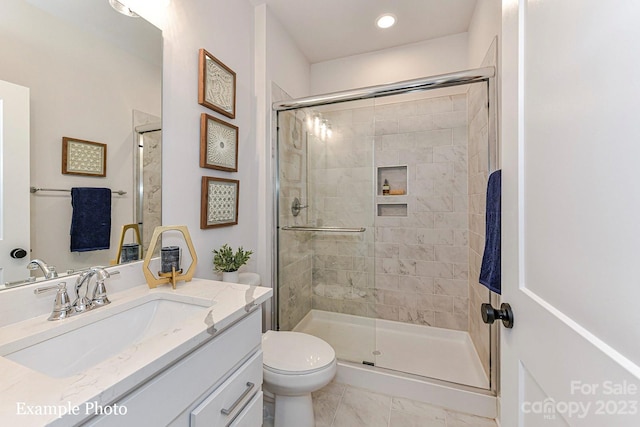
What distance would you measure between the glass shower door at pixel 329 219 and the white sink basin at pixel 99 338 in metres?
1.14

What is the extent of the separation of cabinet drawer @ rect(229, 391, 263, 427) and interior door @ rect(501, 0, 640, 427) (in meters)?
0.79

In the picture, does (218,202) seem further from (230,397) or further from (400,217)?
(400,217)

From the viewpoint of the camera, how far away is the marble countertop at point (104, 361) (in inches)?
16.5

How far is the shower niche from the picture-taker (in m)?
2.50

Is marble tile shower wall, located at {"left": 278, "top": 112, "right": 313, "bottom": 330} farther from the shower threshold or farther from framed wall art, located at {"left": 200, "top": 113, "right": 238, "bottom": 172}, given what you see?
framed wall art, located at {"left": 200, "top": 113, "right": 238, "bottom": 172}

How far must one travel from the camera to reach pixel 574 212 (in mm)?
456

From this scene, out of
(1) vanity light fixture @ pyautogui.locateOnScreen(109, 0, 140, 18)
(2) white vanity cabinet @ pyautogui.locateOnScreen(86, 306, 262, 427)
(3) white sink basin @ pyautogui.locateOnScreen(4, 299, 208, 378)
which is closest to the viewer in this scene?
(2) white vanity cabinet @ pyautogui.locateOnScreen(86, 306, 262, 427)

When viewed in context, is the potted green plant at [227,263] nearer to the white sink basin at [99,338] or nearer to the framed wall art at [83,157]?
the white sink basin at [99,338]

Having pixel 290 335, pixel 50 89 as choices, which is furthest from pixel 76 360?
pixel 290 335

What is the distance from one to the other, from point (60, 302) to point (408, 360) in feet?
6.84

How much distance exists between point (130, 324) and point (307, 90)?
7.92 ft

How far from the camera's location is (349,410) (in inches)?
60.6

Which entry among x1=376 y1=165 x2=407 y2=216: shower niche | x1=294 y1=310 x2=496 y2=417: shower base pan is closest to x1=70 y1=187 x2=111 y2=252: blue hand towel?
x1=294 y1=310 x2=496 y2=417: shower base pan

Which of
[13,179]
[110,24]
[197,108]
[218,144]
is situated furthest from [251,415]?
[110,24]
